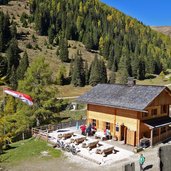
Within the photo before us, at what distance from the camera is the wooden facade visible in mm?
29458

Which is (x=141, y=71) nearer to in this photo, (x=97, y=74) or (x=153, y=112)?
(x=97, y=74)

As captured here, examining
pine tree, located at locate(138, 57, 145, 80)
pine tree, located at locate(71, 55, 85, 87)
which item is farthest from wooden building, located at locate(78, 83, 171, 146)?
pine tree, located at locate(138, 57, 145, 80)

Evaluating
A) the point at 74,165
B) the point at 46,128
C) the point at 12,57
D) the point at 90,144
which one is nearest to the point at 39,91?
the point at 46,128

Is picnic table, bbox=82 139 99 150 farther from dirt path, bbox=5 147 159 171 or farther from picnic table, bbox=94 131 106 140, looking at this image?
picnic table, bbox=94 131 106 140

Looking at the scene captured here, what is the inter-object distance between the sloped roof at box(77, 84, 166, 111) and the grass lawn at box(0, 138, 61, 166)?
764 cm

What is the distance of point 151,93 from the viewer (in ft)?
101

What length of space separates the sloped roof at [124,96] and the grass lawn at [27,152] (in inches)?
301

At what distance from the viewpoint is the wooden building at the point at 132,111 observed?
29.5m

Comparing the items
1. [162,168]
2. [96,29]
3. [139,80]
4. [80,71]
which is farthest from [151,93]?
[96,29]

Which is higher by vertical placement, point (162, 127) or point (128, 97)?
point (128, 97)

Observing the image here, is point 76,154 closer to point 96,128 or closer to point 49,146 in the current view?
point 49,146

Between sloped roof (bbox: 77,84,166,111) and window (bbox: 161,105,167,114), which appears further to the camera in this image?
window (bbox: 161,105,167,114)

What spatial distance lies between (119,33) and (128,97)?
140m

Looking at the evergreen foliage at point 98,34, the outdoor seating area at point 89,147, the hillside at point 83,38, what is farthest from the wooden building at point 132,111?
the evergreen foliage at point 98,34
